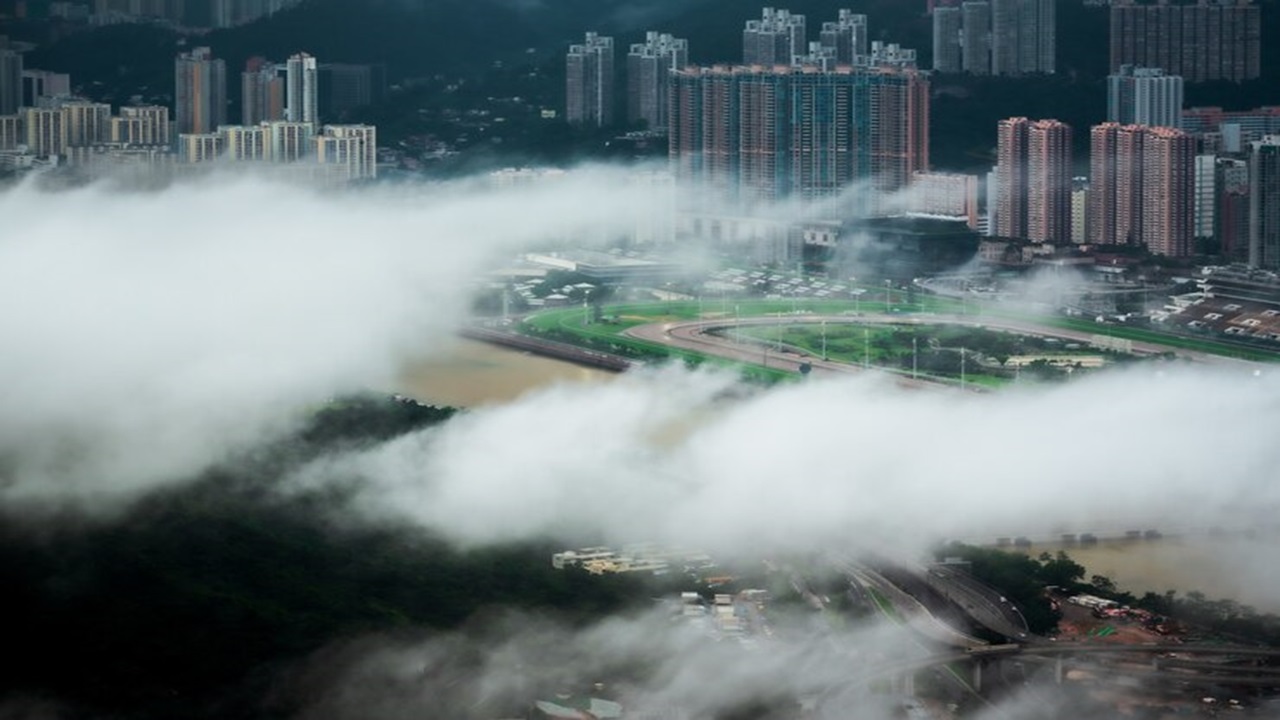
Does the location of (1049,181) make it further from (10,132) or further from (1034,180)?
(10,132)

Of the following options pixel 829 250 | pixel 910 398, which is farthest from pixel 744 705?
pixel 829 250

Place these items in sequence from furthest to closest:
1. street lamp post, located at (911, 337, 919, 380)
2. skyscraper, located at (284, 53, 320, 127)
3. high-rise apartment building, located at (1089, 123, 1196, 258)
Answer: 1. high-rise apartment building, located at (1089, 123, 1196, 258)
2. skyscraper, located at (284, 53, 320, 127)
3. street lamp post, located at (911, 337, 919, 380)

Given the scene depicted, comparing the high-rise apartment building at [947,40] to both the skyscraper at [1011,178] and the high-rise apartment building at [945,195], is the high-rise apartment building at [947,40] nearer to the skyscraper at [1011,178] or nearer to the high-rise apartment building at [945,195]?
the skyscraper at [1011,178]

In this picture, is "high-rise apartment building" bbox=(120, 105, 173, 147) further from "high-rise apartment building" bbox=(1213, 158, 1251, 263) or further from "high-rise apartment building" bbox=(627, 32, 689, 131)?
"high-rise apartment building" bbox=(1213, 158, 1251, 263)

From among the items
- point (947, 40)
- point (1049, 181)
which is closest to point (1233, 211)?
point (1049, 181)

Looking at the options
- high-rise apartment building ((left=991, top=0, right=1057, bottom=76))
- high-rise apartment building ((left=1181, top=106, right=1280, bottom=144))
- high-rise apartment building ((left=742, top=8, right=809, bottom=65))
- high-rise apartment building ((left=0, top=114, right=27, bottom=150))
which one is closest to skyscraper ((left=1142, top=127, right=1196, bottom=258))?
high-rise apartment building ((left=1181, top=106, right=1280, bottom=144))
